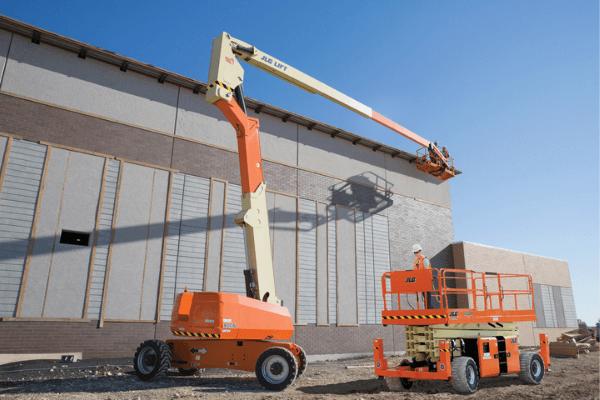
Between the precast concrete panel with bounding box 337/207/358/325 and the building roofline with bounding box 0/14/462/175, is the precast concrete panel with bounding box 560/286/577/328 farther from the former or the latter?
the building roofline with bounding box 0/14/462/175

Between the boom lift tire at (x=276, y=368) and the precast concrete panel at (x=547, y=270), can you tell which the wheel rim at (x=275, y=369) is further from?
the precast concrete panel at (x=547, y=270)

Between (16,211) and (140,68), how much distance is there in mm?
6929

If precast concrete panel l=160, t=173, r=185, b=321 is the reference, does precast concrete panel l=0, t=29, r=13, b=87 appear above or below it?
above

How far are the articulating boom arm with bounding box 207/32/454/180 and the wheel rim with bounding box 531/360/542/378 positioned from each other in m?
10.1

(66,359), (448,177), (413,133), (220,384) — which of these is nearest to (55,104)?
(66,359)

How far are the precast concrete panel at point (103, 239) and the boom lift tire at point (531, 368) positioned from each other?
41.6 feet

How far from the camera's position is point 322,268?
1933cm

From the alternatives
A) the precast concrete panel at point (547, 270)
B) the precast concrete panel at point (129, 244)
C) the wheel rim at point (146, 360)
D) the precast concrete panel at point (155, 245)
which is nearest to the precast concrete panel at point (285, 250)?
the precast concrete panel at point (155, 245)

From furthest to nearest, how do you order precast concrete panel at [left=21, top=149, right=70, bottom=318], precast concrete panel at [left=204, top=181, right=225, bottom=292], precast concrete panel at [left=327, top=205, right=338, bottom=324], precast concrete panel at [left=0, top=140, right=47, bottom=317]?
precast concrete panel at [left=327, top=205, right=338, bottom=324] < precast concrete panel at [left=204, top=181, right=225, bottom=292] < precast concrete panel at [left=21, top=149, right=70, bottom=318] < precast concrete panel at [left=0, top=140, right=47, bottom=317]

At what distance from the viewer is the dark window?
13.7 metres

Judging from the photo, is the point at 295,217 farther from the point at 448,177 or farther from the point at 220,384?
the point at 448,177

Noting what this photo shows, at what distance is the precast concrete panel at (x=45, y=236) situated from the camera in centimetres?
1280

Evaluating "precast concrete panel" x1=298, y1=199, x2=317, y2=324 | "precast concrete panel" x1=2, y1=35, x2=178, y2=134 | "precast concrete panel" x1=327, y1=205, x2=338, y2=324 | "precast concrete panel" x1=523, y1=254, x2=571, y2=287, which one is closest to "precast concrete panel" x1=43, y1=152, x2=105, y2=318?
"precast concrete panel" x1=2, y1=35, x2=178, y2=134

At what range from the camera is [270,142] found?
19469mm
